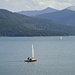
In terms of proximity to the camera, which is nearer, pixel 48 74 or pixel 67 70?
pixel 48 74

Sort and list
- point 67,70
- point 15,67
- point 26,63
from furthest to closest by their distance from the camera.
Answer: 1. point 26,63
2. point 15,67
3. point 67,70

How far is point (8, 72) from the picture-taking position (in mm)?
85438

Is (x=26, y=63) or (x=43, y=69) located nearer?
(x=43, y=69)

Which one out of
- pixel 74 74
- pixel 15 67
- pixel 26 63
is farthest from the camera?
pixel 26 63

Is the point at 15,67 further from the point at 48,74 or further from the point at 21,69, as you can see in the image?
the point at 48,74

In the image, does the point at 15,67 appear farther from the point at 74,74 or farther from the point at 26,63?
the point at 74,74

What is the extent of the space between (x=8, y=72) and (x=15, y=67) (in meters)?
8.65

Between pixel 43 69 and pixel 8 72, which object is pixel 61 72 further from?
pixel 8 72

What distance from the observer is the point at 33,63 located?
104125mm

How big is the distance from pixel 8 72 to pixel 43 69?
9.62 metres

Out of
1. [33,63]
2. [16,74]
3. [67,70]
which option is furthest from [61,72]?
[33,63]

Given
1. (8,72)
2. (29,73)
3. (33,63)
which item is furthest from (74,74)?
(33,63)

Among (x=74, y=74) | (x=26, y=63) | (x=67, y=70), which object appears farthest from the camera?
(x=26, y=63)

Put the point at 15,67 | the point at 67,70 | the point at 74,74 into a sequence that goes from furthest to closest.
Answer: the point at 15,67, the point at 67,70, the point at 74,74
